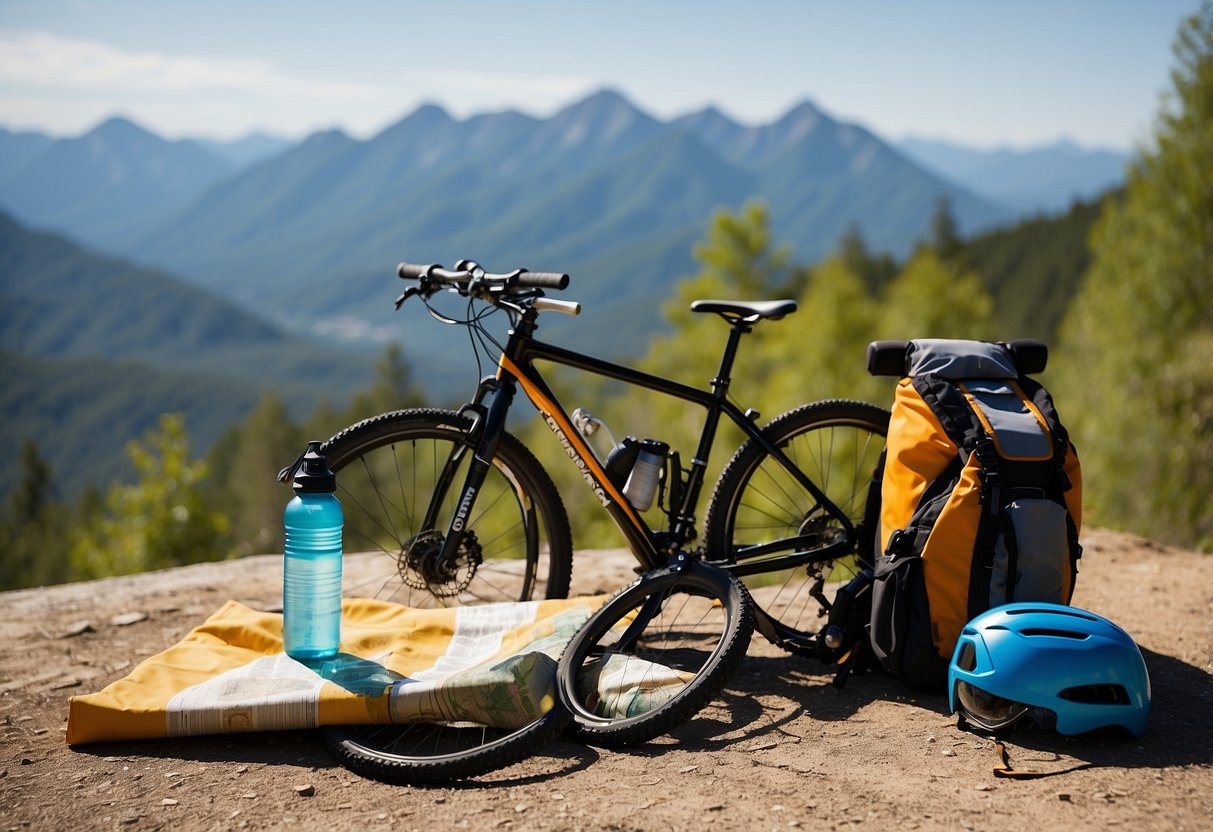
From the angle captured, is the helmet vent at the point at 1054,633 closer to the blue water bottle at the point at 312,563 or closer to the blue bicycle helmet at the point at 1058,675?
the blue bicycle helmet at the point at 1058,675

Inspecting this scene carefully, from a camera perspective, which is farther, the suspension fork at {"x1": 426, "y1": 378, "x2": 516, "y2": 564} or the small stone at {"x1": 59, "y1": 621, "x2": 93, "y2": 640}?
the small stone at {"x1": 59, "y1": 621, "x2": 93, "y2": 640}

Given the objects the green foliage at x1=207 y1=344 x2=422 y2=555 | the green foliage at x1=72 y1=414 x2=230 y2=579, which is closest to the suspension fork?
the green foliage at x1=72 y1=414 x2=230 y2=579

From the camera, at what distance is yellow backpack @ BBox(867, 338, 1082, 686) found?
11.9 feet

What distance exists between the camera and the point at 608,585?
5.51 meters

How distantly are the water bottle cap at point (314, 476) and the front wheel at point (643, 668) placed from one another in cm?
111

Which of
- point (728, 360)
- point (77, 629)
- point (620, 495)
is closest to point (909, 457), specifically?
point (728, 360)

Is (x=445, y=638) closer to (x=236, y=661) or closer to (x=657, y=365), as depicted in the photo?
(x=236, y=661)

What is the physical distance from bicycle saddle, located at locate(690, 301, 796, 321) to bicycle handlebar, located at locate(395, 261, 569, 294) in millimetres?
633

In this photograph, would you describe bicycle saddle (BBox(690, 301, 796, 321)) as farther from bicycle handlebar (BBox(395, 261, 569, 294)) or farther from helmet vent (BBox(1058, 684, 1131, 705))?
helmet vent (BBox(1058, 684, 1131, 705))

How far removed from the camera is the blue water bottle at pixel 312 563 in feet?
12.3

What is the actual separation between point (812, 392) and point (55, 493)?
66302 mm

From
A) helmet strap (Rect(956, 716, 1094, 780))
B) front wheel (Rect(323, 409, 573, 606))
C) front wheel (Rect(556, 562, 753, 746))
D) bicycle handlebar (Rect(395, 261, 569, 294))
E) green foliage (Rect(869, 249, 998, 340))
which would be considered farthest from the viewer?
green foliage (Rect(869, 249, 998, 340))

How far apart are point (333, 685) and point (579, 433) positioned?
1.45m

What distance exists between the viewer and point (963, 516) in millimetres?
3625
